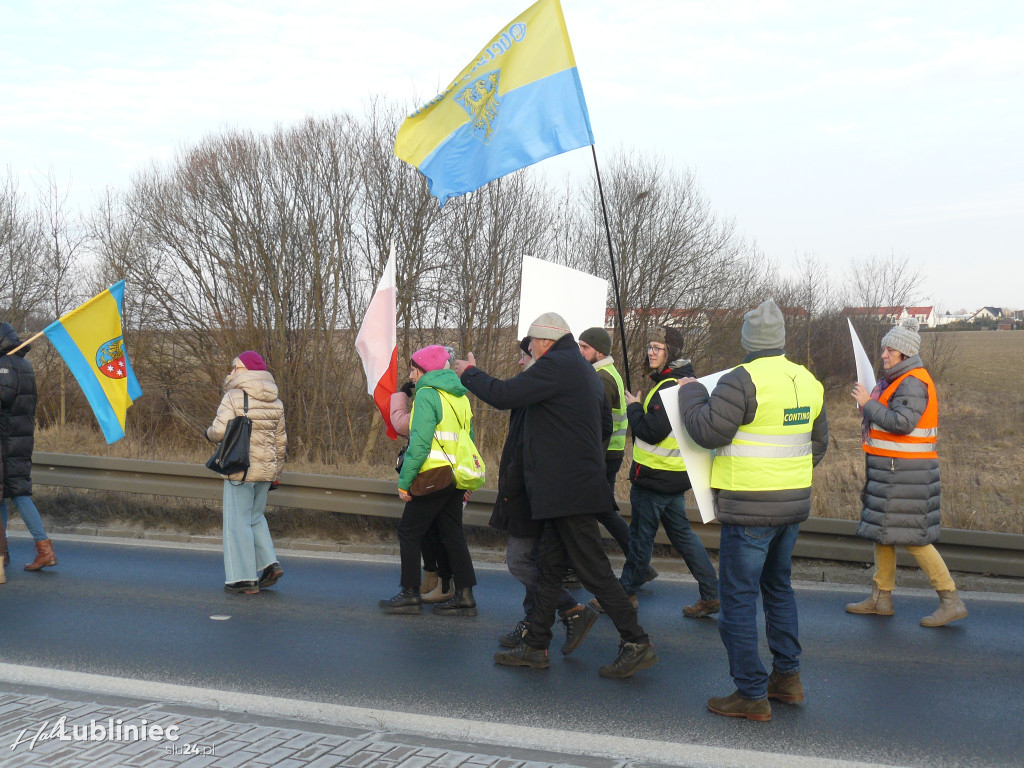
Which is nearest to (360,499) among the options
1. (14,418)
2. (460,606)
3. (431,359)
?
(460,606)

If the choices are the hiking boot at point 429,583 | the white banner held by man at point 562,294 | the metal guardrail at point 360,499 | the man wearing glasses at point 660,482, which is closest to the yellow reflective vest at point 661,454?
the man wearing glasses at point 660,482

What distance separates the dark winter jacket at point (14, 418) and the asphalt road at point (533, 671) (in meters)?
0.78

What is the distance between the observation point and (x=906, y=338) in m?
6.33

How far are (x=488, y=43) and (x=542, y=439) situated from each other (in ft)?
11.4

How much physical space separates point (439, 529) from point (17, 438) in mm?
3840

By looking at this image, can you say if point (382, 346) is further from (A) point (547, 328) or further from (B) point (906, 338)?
(B) point (906, 338)

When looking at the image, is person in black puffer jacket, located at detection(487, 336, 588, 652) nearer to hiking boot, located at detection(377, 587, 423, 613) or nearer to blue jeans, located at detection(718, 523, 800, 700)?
hiking boot, located at detection(377, 587, 423, 613)

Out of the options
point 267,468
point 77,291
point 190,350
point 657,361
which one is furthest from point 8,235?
point 657,361

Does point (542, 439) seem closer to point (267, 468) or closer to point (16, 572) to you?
point (267, 468)

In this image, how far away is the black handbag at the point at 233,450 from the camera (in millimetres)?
6992

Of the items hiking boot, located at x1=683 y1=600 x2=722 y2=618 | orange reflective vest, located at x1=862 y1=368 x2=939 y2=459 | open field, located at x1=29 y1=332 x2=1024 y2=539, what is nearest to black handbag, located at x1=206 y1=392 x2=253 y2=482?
open field, located at x1=29 y1=332 x2=1024 y2=539

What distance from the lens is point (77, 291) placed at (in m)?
25.1

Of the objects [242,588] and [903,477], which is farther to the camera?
[242,588]

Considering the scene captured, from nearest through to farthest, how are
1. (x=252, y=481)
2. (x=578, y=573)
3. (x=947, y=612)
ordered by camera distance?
(x=578, y=573) < (x=947, y=612) < (x=252, y=481)
